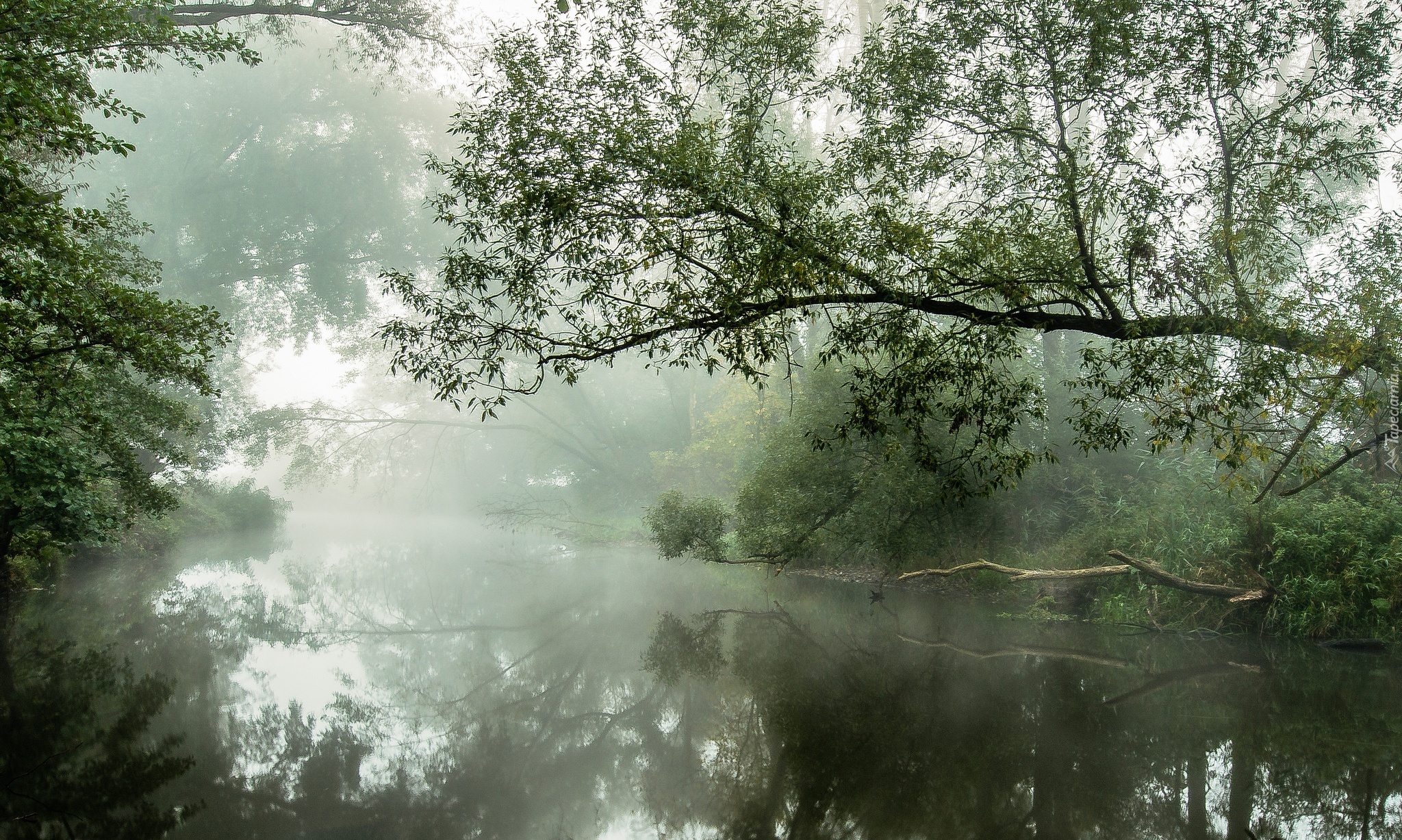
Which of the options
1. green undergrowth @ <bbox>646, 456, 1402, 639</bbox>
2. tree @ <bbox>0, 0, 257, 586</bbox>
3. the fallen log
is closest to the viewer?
tree @ <bbox>0, 0, 257, 586</bbox>

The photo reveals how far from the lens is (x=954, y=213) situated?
28.0 feet

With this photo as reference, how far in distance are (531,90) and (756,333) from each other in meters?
3.02

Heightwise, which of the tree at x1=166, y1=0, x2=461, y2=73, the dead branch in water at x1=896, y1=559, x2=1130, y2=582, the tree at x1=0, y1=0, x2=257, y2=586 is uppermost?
the tree at x1=166, y1=0, x2=461, y2=73

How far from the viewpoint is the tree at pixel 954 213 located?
677 centimetres

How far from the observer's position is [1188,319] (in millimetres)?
7109

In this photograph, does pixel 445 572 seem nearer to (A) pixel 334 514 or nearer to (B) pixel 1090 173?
(B) pixel 1090 173

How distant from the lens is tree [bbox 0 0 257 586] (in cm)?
614

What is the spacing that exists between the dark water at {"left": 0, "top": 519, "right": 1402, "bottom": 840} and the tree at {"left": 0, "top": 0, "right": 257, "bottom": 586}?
7.69 feet

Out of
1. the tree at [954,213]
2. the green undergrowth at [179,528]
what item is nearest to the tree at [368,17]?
the green undergrowth at [179,528]

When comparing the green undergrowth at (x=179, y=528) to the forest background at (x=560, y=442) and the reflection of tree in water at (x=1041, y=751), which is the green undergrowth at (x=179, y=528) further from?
the reflection of tree in water at (x=1041, y=751)

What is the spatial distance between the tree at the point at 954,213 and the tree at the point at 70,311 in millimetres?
2449

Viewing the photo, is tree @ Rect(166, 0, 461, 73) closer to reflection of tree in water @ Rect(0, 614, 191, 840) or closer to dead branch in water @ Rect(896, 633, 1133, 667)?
reflection of tree in water @ Rect(0, 614, 191, 840)

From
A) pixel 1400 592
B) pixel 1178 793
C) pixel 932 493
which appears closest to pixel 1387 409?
pixel 1400 592

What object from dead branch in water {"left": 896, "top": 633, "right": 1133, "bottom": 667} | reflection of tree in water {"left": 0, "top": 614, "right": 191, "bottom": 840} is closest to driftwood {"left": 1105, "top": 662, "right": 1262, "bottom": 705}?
dead branch in water {"left": 896, "top": 633, "right": 1133, "bottom": 667}
